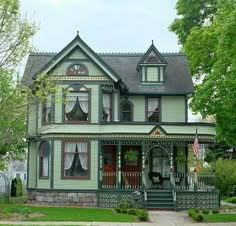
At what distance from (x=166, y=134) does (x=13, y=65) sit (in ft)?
43.1

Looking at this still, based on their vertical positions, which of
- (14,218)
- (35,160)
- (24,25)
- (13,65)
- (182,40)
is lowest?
(14,218)

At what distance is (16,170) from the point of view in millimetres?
92250

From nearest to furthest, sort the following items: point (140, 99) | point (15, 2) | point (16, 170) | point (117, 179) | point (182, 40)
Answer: point (15, 2) < point (117, 179) < point (140, 99) < point (182, 40) < point (16, 170)

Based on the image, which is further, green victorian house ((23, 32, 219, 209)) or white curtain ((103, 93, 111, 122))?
white curtain ((103, 93, 111, 122))

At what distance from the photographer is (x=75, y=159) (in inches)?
1254

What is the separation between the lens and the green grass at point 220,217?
24891 millimetres

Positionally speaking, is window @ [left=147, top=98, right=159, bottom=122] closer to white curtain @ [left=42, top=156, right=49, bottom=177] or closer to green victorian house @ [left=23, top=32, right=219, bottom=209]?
green victorian house @ [left=23, top=32, right=219, bottom=209]

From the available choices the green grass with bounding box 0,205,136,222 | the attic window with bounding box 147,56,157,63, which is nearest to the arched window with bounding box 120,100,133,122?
the attic window with bounding box 147,56,157,63

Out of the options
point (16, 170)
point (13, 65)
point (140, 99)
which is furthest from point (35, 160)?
point (16, 170)

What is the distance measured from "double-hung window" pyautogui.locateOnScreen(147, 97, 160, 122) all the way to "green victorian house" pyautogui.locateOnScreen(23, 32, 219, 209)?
38cm

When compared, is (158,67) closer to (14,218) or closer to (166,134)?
(166,134)

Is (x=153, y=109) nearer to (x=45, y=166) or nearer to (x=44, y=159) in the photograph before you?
(x=44, y=159)

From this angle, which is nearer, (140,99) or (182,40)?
(140,99)

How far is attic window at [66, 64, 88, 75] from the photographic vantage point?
106 feet
